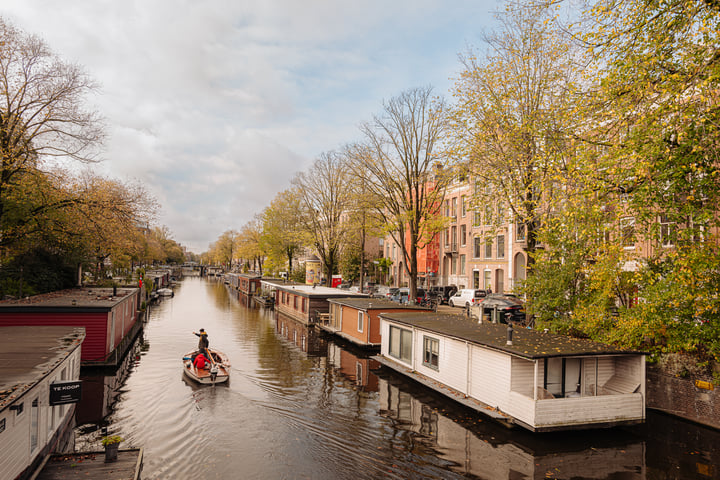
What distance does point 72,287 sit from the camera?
3597 cm

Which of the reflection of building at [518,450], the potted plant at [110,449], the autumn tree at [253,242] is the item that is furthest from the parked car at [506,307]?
the autumn tree at [253,242]

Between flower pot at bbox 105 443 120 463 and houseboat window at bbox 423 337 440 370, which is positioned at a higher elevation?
houseboat window at bbox 423 337 440 370

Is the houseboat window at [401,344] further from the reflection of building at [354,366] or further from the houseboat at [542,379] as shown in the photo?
the houseboat at [542,379]

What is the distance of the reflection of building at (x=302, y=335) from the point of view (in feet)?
94.1

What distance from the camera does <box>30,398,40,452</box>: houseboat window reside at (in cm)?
986

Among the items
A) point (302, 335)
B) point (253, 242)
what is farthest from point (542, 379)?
point (253, 242)

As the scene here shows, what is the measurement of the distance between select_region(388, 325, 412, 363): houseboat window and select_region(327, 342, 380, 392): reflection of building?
5.19ft

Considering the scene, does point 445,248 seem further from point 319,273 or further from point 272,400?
point 272,400

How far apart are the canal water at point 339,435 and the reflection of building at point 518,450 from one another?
3 centimetres

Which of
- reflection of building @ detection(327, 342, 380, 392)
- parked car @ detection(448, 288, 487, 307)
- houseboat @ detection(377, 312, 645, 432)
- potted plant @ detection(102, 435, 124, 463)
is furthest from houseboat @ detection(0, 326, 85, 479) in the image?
parked car @ detection(448, 288, 487, 307)

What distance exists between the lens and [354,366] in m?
23.8

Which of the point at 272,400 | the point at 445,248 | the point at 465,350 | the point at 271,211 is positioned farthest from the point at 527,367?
the point at 271,211

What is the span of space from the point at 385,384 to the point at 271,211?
162ft

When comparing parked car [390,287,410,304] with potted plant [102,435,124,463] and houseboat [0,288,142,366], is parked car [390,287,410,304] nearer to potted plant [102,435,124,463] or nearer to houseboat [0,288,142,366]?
houseboat [0,288,142,366]
